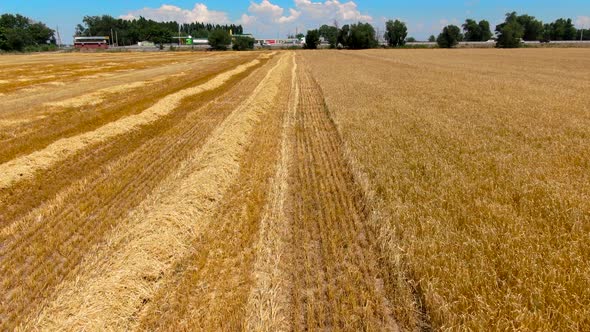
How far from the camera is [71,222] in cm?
587

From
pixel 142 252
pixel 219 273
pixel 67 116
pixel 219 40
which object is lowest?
pixel 219 273

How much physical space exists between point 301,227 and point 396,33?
150 metres

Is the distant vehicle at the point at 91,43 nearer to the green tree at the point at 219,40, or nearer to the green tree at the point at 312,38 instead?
the green tree at the point at 219,40

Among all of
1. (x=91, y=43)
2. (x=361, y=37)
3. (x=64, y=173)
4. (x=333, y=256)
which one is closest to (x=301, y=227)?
(x=333, y=256)

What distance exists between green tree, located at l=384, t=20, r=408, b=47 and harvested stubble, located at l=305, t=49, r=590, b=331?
140 metres

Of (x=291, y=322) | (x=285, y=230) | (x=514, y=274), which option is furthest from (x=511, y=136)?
(x=291, y=322)

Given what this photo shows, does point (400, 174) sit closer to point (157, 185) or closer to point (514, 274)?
point (514, 274)

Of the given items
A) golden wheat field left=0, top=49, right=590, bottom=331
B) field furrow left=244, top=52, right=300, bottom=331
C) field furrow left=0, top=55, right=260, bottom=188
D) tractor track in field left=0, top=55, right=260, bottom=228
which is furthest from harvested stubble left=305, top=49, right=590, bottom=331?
field furrow left=0, top=55, right=260, bottom=188

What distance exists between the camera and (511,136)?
950 centimetres

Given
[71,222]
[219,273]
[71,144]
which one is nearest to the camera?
[219,273]

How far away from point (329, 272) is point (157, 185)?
4.59 metres

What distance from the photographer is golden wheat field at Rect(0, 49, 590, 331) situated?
3.70 meters

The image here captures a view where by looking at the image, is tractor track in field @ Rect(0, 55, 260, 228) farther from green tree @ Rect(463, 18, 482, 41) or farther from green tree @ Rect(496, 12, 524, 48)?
green tree @ Rect(463, 18, 482, 41)

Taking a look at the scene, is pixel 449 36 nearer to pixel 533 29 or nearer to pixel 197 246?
pixel 533 29
